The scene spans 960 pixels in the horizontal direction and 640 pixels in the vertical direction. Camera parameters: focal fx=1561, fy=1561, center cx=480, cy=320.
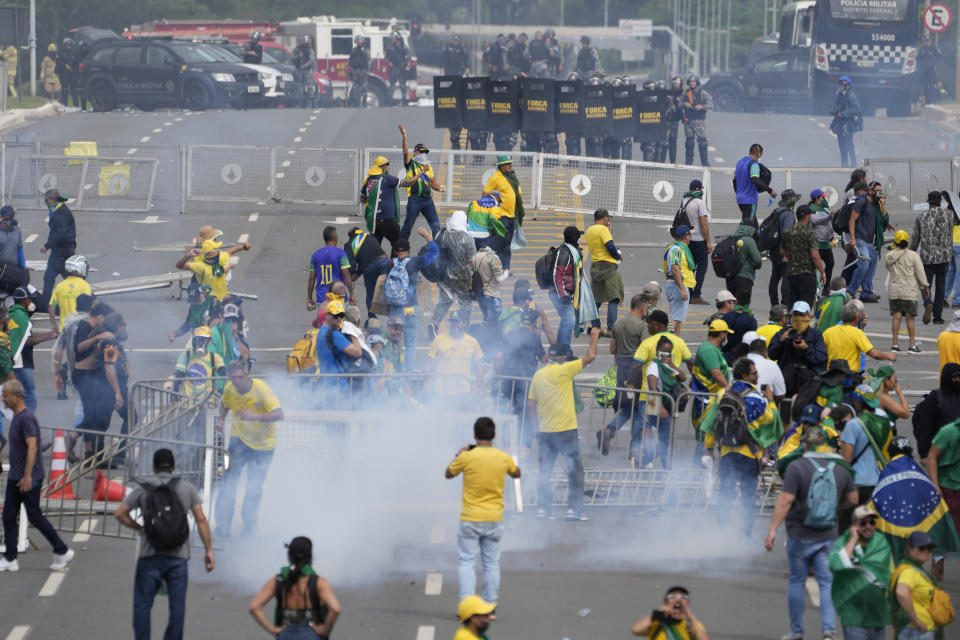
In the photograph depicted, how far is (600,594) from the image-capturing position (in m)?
11.4

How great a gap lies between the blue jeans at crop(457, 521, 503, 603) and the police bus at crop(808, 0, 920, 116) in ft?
118

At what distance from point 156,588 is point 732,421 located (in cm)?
461

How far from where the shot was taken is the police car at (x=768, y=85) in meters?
46.5

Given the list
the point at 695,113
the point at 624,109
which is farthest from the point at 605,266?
the point at 695,113

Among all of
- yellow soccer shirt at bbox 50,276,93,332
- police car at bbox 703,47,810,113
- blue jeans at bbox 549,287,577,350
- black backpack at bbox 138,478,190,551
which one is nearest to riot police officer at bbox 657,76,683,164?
blue jeans at bbox 549,287,577,350

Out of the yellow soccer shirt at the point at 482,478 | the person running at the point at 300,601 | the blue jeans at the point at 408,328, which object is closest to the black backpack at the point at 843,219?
the blue jeans at the point at 408,328

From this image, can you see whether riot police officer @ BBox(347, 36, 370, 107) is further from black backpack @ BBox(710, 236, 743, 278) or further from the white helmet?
the white helmet

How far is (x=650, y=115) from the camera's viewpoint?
29.9 m

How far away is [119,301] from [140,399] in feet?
28.7

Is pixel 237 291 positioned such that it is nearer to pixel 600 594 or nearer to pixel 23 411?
pixel 23 411

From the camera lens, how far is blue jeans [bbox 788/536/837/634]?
10305 millimetres

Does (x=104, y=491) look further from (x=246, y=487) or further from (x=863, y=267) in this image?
(x=863, y=267)

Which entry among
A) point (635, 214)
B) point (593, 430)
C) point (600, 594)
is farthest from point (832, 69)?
point (600, 594)

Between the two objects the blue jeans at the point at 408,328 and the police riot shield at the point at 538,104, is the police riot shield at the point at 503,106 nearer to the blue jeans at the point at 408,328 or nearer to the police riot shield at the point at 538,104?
the police riot shield at the point at 538,104
